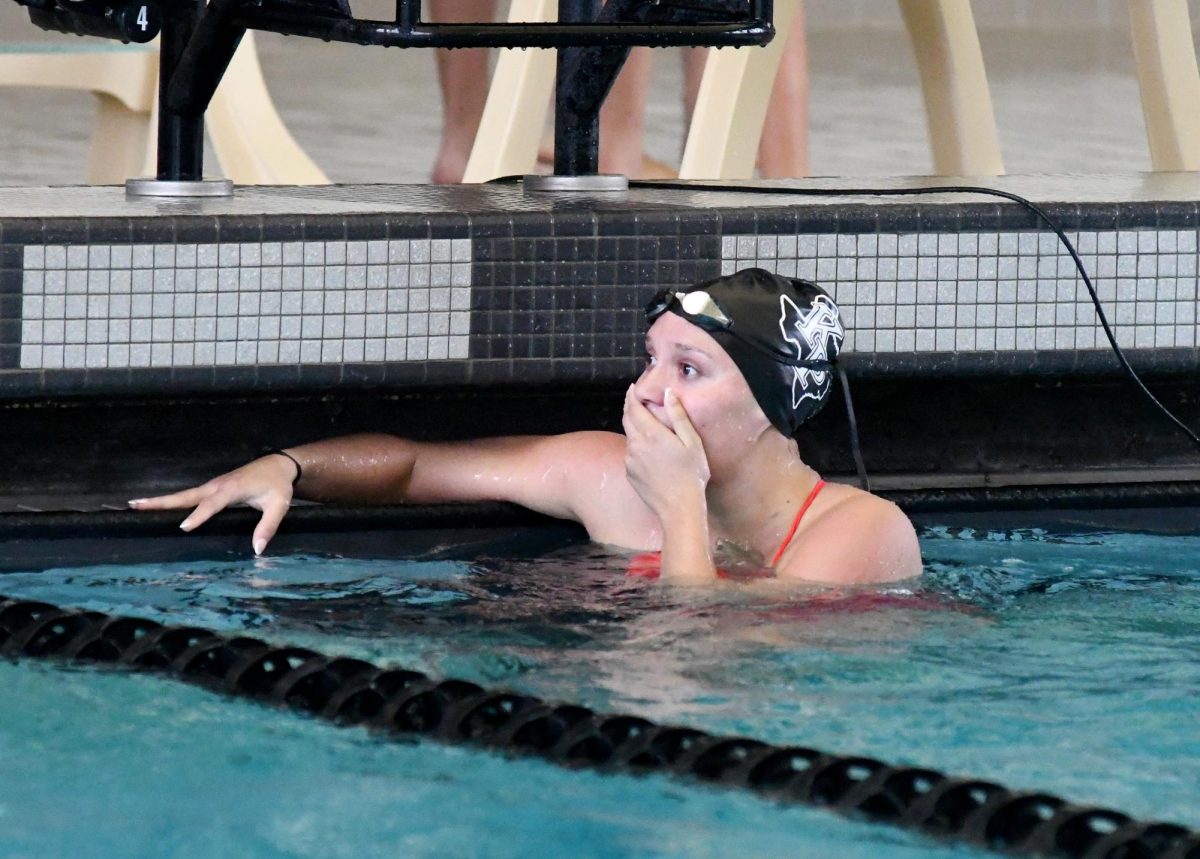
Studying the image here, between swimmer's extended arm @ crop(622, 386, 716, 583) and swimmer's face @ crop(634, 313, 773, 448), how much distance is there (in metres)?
0.02

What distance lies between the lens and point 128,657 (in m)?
2.64

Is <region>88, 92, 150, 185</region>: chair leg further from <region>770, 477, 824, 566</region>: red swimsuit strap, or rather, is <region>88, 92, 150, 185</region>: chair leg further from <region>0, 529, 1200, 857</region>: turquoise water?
<region>770, 477, 824, 566</region>: red swimsuit strap

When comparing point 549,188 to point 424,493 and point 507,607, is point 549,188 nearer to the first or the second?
point 424,493

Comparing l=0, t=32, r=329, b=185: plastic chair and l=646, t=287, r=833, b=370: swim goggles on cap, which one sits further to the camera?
l=0, t=32, r=329, b=185: plastic chair

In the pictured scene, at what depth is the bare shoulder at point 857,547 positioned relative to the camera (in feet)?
9.38

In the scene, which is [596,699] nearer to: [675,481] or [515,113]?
[675,481]

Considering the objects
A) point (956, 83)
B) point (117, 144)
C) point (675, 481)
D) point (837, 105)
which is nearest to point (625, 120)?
point (956, 83)

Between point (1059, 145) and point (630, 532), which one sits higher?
point (1059, 145)

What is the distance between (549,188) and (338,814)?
2002 millimetres

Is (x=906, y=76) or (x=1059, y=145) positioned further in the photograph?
(x=906, y=76)

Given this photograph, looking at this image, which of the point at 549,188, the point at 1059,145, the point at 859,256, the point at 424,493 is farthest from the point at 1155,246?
the point at 1059,145

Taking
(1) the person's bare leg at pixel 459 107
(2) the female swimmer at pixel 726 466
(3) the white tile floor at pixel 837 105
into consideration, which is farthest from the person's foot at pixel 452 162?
(3) the white tile floor at pixel 837 105

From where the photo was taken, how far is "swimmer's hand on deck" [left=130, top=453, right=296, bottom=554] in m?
3.06

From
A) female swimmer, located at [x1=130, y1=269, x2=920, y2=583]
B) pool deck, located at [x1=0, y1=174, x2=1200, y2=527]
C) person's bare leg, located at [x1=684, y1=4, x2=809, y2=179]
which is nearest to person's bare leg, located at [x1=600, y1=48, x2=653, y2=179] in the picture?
person's bare leg, located at [x1=684, y1=4, x2=809, y2=179]
